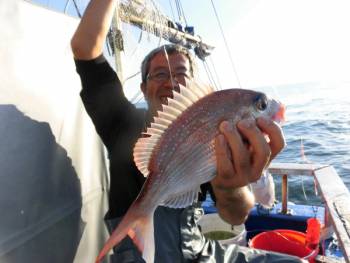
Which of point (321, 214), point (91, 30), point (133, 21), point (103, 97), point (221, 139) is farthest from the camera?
point (133, 21)

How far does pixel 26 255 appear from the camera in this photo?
168cm

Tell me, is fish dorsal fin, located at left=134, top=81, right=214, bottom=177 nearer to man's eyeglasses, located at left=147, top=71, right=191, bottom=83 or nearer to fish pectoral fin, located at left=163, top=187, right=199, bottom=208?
fish pectoral fin, located at left=163, top=187, right=199, bottom=208

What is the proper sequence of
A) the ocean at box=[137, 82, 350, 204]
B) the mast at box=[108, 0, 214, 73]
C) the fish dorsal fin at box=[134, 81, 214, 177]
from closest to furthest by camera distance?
the fish dorsal fin at box=[134, 81, 214, 177] → the mast at box=[108, 0, 214, 73] → the ocean at box=[137, 82, 350, 204]

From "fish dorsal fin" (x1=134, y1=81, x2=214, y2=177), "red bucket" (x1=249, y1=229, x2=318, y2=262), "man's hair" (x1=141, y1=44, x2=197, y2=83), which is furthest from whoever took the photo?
"red bucket" (x1=249, y1=229, x2=318, y2=262)

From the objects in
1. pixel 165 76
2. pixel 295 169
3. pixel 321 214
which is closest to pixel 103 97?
pixel 165 76

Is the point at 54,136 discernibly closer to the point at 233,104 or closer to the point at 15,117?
the point at 15,117

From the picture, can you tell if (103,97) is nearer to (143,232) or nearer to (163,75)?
(163,75)

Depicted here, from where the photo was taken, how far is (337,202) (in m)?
3.01

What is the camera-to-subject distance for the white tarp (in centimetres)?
166

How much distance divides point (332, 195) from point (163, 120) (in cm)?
250

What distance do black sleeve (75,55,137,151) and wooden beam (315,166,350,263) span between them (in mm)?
1964

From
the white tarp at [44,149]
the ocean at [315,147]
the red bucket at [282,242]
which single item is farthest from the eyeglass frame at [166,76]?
the ocean at [315,147]

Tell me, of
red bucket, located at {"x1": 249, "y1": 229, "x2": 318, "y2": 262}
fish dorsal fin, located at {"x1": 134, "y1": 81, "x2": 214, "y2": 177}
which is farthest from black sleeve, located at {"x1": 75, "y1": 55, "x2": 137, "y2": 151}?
red bucket, located at {"x1": 249, "y1": 229, "x2": 318, "y2": 262}

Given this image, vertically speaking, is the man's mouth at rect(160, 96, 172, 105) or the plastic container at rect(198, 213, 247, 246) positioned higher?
the man's mouth at rect(160, 96, 172, 105)
